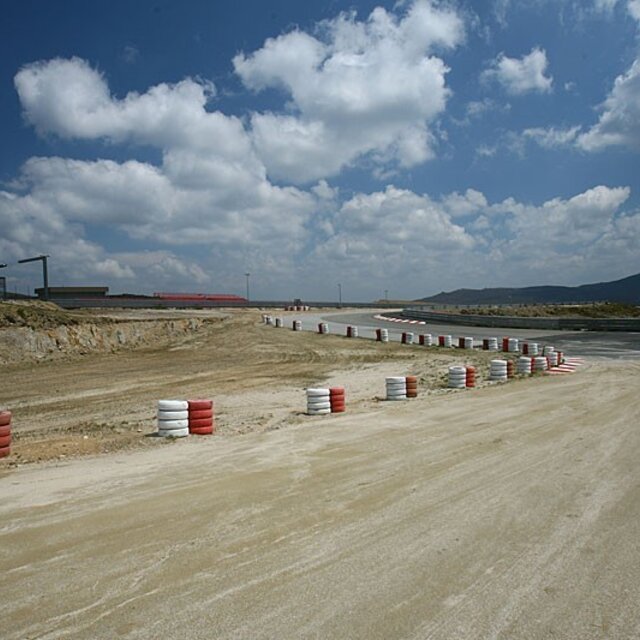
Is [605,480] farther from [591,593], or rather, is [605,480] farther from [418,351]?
[418,351]

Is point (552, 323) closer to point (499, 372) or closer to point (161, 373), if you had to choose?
point (499, 372)

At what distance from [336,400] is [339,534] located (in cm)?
907

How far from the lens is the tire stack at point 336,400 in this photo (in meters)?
15.4

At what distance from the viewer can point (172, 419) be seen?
12469mm

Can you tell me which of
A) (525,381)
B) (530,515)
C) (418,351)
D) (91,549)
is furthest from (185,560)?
(418,351)

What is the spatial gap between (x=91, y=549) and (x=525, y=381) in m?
17.7

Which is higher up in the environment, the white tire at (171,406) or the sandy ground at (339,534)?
the white tire at (171,406)

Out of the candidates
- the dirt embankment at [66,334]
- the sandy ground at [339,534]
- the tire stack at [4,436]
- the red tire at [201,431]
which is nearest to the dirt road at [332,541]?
the sandy ground at [339,534]

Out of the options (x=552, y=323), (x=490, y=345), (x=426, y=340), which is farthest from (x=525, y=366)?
(x=552, y=323)

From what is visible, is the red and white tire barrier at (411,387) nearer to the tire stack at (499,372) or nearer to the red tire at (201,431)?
the tire stack at (499,372)

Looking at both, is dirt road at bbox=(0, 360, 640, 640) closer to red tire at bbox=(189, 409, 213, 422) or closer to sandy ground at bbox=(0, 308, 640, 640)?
sandy ground at bbox=(0, 308, 640, 640)

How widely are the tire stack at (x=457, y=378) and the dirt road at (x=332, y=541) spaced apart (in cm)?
873

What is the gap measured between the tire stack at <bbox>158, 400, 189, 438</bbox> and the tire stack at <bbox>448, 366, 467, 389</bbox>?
10.5m

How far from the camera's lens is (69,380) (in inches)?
949
